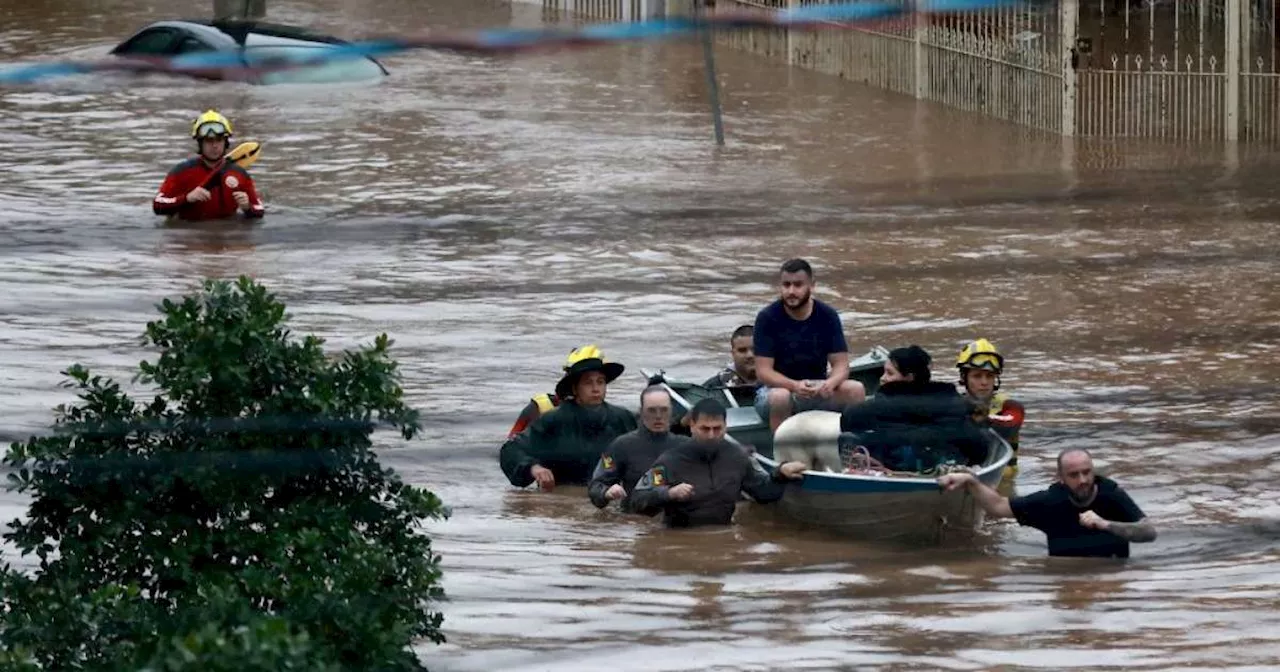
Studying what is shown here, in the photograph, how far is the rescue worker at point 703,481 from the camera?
12.6 meters

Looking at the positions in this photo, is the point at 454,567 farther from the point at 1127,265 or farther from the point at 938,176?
the point at 938,176

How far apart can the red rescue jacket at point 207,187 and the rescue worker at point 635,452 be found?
27.6 feet

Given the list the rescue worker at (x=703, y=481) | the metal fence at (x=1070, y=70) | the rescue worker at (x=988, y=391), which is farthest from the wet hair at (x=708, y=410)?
the metal fence at (x=1070, y=70)

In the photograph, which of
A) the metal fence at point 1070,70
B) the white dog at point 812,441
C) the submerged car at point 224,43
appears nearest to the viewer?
the white dog at point 812,441

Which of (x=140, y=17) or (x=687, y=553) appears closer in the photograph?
(x=687, y=553)

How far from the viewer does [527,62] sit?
34.4m

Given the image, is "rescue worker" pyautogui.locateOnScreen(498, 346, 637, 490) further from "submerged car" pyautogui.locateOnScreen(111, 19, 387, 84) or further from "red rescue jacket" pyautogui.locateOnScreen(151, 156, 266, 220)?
"submerged car" pyautogui.locateOnScreen(111, 19, 387, 84)

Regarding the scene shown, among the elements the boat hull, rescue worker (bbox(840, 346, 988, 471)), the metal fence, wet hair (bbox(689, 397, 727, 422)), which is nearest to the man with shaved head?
the boat hull

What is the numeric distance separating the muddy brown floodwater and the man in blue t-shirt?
699mm

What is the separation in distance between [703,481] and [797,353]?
108 cm

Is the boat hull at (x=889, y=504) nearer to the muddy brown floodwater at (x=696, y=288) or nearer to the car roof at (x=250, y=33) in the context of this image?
the muddy brown floodwater at (x=696, y=288)

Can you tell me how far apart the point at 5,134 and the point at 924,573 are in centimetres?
1887

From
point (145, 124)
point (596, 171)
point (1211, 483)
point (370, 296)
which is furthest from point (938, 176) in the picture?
point (1211, 483)

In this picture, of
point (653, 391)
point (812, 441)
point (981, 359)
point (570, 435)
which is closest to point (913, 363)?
point (812, 441)
